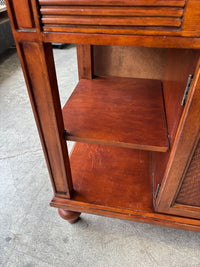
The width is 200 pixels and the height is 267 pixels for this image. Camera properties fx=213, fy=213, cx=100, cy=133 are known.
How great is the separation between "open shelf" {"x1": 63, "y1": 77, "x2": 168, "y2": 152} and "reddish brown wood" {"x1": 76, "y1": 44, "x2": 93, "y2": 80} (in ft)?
0.11

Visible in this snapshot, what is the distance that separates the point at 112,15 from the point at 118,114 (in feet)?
1.15

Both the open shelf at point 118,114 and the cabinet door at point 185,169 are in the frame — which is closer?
the cabinet door at point 185,169

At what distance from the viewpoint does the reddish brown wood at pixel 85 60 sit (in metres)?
0.81

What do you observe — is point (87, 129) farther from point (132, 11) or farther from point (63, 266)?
point (63, 266)

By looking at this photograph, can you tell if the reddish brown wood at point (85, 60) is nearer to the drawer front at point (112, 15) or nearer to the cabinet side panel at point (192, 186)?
the drawer front at point (112, 15)

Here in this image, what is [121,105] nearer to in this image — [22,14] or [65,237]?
[22,14]

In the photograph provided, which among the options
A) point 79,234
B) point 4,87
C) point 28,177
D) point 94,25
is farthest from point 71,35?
point 4,87

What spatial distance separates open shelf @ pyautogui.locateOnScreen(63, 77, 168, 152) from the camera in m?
0.61

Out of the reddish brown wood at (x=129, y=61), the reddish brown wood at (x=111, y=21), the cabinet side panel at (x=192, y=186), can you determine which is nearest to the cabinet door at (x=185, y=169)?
the cabinet side panel at (x=192, y=186)

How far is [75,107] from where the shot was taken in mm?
725

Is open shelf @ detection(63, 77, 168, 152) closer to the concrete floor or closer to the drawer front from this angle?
the drawer front

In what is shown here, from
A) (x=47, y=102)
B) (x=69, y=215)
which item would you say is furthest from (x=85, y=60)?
(x=69, y=215)

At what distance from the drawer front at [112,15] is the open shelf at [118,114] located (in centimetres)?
29

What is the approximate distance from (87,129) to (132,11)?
35 centimetres
